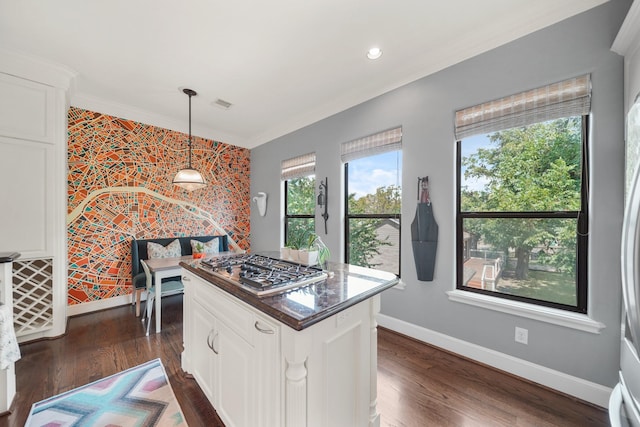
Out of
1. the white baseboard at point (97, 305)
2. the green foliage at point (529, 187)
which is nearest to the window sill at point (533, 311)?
the green foliage at point (529, 187)

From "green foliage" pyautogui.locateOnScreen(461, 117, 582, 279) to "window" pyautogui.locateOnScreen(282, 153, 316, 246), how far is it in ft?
6.66

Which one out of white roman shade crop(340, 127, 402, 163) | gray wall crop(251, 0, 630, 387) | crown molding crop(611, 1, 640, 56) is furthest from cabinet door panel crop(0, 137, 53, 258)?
crown molding crop(611, 1, 640, 56)

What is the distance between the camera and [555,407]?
5.16 feet

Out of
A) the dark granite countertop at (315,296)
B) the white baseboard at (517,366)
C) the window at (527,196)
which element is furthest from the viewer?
the window at (527,196)

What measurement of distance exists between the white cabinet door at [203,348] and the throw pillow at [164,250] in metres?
2.11

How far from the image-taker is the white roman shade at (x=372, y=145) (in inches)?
102

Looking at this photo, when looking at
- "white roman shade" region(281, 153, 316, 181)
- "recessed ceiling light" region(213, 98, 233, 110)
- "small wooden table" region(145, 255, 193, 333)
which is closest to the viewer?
"small wooden table" region(145, 255, 193, 333)

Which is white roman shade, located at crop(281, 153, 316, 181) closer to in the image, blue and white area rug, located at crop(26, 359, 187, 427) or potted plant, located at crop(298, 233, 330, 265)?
potted plant, located at crop(298, 233, 330, 265)

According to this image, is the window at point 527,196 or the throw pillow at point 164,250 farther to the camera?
the throw pillow at point 164,250

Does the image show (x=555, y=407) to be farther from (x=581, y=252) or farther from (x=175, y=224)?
(x=175, y=224)

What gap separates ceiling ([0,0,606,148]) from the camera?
5.72 feet

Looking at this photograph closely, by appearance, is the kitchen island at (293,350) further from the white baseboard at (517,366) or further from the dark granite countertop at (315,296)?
the white baseboard at (517,366)

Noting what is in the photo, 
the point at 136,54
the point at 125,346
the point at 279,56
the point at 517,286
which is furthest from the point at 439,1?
the point at 125,346

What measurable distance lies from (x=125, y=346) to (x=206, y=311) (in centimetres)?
156
